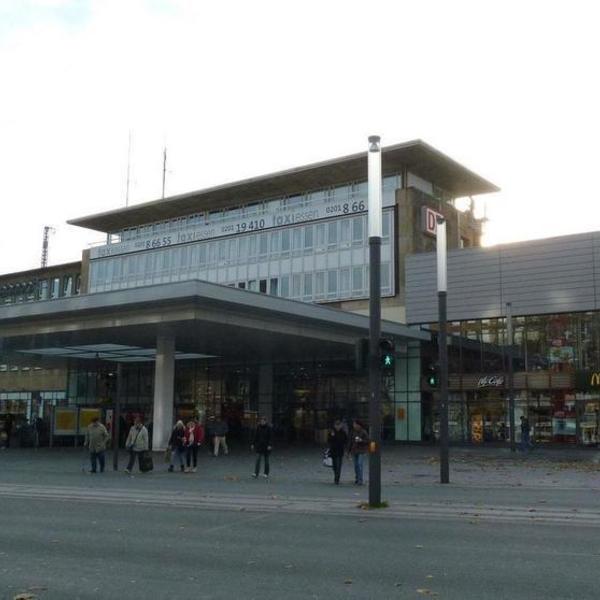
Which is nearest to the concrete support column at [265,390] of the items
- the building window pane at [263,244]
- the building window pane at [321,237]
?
the building window pane at [263,244]

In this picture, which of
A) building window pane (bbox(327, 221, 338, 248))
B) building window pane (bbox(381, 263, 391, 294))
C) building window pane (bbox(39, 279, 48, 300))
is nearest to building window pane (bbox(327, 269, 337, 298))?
building window pane (bbox(327, 221, 338, 248))

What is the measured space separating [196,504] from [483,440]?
27.5 m

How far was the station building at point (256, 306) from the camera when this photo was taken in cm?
3281

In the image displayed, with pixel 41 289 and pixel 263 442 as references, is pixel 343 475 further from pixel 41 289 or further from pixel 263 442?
pixel 41 289

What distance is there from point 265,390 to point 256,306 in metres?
Result: 18.0

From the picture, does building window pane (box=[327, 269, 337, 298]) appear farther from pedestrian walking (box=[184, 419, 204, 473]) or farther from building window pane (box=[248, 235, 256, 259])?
pedestrian walking (box=[184, 419, 204, 473])

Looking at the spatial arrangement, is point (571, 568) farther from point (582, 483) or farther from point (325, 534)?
point (582, 483)

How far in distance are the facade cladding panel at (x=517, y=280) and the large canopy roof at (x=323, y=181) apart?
26.5ft

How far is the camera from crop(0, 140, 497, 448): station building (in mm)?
32812

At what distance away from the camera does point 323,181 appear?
51.1 m

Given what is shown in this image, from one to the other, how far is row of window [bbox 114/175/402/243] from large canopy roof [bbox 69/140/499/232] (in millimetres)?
399

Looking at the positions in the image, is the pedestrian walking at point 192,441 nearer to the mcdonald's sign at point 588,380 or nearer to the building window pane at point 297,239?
A: the mcdonald's sign at point 588,380

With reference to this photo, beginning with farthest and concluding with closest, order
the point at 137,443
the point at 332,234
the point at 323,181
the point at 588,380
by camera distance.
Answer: the point at 323,181, the point at 332,234, the point at 588,380, the point at 137,443

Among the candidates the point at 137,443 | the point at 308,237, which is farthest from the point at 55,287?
the point at 137,443
